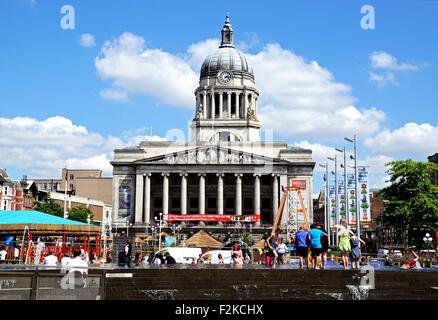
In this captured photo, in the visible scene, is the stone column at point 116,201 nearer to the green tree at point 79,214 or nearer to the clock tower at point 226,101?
the green tree at point 79,214

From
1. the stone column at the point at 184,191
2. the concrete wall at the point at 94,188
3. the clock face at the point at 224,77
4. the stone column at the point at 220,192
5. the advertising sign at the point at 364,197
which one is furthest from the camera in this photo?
the concrete wall at the point at 94,188

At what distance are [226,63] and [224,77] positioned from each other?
3932 mm

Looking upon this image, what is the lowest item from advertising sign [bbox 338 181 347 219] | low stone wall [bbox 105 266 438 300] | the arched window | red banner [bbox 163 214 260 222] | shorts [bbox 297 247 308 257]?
low stone wall [bbox 105 266 438 300]

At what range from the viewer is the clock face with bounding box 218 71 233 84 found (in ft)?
415

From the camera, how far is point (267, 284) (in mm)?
22828

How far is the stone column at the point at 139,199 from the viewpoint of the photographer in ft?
349

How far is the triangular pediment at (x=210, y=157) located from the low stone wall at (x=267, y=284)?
84550mm

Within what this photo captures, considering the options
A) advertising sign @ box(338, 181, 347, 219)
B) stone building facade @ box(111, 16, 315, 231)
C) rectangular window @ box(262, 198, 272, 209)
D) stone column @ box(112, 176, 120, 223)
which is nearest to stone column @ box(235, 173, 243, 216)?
stone building facade @ box(111, 16, 315, 231)

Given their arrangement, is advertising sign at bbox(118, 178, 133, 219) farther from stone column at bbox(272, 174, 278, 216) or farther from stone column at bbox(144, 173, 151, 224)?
stone column at bbox(272, 174, 278, 216)

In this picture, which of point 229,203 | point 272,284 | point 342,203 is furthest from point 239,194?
point 272,284

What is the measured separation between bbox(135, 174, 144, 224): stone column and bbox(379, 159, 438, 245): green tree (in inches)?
1989

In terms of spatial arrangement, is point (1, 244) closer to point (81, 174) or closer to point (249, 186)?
point (249, 186)

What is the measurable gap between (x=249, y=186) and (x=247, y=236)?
19.6m

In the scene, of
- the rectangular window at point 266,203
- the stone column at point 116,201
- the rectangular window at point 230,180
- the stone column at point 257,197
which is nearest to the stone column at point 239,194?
the stone column at point 257,197
